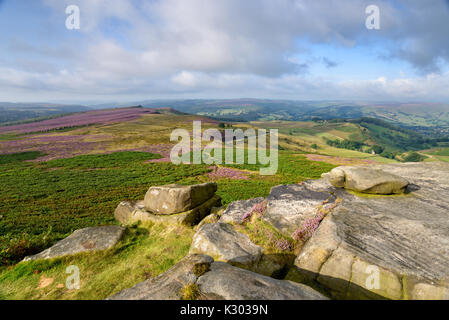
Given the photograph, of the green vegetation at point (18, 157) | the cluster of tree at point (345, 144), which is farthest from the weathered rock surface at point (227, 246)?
the cluster of tree at point (345, 144)

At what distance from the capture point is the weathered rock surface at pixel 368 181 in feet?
36.0

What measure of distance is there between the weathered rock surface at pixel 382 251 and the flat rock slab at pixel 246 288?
1.92m

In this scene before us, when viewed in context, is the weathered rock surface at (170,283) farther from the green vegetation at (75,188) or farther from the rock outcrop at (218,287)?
the green vegetation at (75,188)

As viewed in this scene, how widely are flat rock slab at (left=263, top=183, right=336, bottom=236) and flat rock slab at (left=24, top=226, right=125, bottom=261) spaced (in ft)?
27.4

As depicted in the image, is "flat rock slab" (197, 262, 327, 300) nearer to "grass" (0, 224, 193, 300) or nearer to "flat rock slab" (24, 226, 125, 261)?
"grass" (0, 224, 193, 300)

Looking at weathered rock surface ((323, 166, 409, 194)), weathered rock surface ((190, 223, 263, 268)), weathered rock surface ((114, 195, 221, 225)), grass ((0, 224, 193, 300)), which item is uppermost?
weathered rock surface ((323, 166, 409, 194))

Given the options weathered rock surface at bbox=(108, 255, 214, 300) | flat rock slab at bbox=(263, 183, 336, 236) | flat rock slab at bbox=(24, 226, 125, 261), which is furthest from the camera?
flat rock slab at bbox=(263, 183, 336, 236)

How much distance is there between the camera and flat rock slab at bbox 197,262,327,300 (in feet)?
16.2

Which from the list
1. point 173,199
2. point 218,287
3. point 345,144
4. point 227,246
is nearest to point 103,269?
point 173,199

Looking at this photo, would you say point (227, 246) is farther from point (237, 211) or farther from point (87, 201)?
point (87, 201)

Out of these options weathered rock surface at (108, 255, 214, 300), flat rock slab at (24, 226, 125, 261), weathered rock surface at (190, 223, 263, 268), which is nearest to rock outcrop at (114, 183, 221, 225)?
flat rock slab at (24, 226, 125, 261)

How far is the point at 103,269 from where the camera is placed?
884 centimetres
